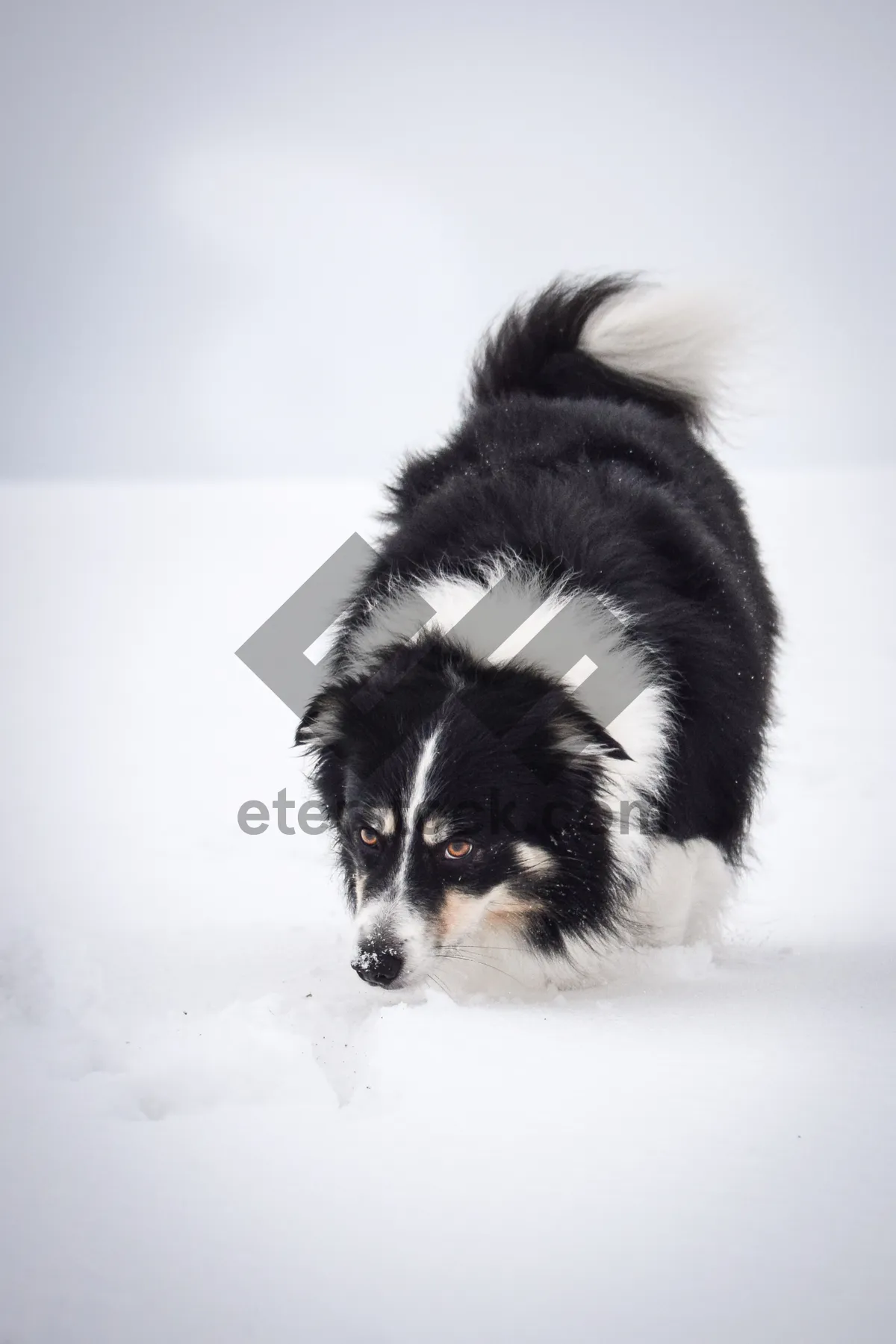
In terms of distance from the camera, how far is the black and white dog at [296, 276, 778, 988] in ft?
7.77

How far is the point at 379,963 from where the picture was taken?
2258 mm

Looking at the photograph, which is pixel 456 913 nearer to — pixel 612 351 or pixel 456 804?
pixel 456 804

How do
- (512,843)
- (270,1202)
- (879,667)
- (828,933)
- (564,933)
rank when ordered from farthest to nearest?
(879,667), (828,933), (564,933), (512,843), (270,1202)

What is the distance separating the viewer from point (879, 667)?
6512mm

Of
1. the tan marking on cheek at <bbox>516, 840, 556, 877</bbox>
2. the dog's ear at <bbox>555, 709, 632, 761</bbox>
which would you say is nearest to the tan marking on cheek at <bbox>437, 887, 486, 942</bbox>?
the tan marking on cheek at <bbox>516, 840, 556, 877</bbox>

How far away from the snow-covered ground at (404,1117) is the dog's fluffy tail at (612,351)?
5.60 ft

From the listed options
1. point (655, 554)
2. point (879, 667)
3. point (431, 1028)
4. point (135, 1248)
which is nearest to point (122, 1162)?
point (135, 1248)

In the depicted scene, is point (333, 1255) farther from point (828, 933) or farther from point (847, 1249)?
point (828, 933)

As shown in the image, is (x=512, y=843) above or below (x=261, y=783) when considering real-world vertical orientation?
above

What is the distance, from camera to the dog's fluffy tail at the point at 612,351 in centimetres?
390

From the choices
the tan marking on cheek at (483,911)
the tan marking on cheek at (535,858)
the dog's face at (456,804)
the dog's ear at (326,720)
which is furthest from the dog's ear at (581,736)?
the dog's ear at (326,720)

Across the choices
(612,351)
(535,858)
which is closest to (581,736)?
(535,858)

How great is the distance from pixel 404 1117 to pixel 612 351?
292cm

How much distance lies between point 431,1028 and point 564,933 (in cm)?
49
